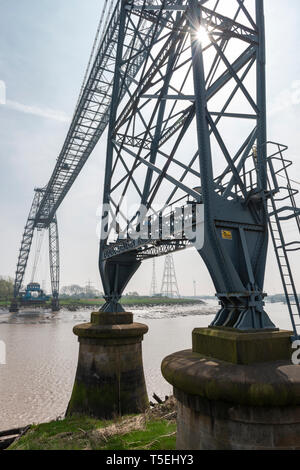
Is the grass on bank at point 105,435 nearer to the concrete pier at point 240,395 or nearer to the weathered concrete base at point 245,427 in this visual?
the concrete pier at point 240,395

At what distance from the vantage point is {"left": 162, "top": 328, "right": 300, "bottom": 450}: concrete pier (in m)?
3.64

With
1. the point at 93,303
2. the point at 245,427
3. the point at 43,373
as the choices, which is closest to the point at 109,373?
Result: the point at 245,427

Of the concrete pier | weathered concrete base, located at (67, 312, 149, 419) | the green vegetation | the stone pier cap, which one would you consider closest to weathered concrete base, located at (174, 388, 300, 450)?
the concrete pier

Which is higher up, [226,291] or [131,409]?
[226,291]

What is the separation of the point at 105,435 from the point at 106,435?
28 mm

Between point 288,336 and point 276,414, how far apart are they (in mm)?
1290

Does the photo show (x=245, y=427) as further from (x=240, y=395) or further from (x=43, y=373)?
(x=43, y=373)

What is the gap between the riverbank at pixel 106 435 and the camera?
7.09 m

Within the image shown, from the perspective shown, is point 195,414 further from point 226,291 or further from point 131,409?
point 131,409

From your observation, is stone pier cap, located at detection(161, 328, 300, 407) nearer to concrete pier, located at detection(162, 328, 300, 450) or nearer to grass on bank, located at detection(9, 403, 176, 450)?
concrete pier, located at detection(162, 328, 300, 450)

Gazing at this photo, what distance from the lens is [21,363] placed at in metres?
20.9

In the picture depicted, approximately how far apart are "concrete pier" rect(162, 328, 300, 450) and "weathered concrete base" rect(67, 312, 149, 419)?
21.0 ft
